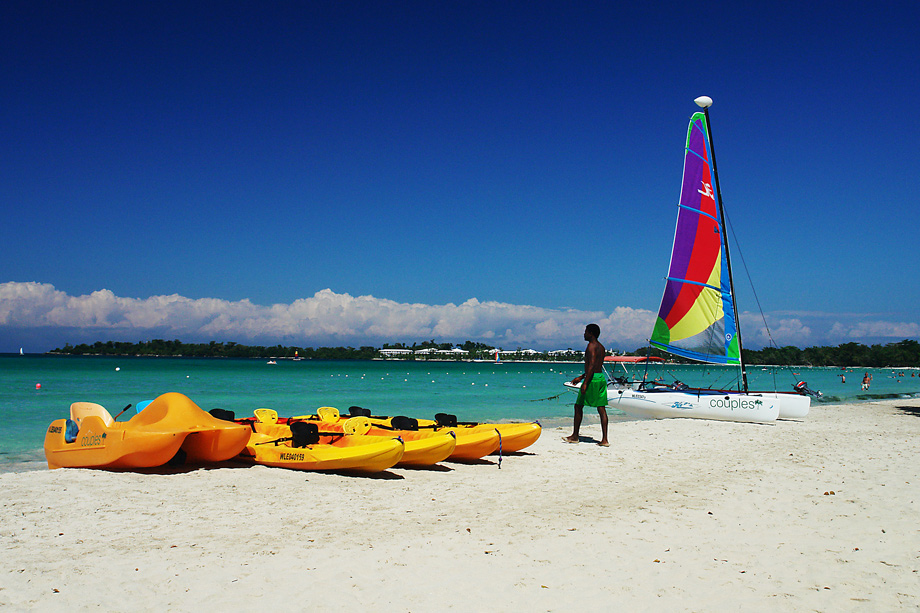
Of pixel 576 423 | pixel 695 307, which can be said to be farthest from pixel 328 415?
pixel 695 307

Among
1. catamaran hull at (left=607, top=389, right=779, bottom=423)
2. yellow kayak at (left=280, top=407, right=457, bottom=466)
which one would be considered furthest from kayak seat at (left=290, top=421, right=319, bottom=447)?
catamaran hull at (left=607, top=389, right=779, bottom=423)

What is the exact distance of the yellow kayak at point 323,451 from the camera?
7159mm

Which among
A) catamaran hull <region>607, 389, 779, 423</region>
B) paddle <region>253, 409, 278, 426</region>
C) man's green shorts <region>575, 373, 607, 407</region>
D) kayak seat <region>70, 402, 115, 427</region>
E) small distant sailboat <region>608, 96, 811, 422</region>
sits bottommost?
catamaran hull <region>607, 389, 779, 423</region>

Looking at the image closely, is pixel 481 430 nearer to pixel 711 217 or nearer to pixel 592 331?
pixel 592 331

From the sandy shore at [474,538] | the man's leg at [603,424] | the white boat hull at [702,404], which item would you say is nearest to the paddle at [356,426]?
the sandy shore at [474,538]

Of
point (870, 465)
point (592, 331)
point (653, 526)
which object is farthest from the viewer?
point (592, 331)

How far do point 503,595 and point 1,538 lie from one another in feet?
14.2

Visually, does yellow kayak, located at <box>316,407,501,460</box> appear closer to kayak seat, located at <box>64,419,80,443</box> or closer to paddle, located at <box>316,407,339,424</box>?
paddle, located at <box>316,407,339,424</box>

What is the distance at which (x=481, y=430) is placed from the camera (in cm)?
859

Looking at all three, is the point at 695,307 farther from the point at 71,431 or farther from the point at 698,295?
the point at 71,431

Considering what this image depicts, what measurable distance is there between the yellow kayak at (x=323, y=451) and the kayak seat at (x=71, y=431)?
7.25ft

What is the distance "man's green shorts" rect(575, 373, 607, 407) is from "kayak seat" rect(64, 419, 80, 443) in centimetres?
759

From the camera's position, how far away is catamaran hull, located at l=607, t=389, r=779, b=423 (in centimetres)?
1377

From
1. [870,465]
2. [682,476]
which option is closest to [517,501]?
[682,476]
